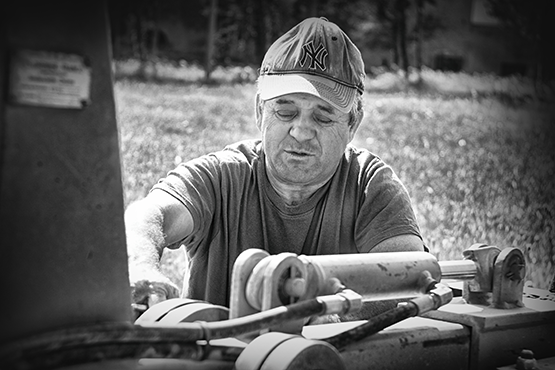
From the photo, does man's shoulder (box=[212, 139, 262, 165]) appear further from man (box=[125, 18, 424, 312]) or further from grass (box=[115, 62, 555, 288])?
grass (box=[115, 62, 555, 288])

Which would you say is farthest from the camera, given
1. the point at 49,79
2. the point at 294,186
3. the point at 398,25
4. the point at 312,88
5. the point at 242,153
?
the point at 398,25

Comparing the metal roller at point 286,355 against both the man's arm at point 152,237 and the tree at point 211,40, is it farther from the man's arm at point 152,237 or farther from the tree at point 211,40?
the tree at point 211,40

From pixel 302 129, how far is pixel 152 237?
2.30ft

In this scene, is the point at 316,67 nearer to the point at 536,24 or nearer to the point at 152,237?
the point at 152,237

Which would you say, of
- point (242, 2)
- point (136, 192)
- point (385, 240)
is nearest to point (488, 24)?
point (242, 2)

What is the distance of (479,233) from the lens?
543 cm

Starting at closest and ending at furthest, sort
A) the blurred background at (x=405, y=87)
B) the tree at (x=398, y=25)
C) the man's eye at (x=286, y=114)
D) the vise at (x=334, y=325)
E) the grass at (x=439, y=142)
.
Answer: the vise at (x=334, y=325) < the man's eye at (x=286, y=114) < the grass at (x=439, y=142) < the blurred background at (x=405, y=87) < the tree at (x=398, y=25)

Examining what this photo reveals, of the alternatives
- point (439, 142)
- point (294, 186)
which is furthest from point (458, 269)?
point (439, 142)

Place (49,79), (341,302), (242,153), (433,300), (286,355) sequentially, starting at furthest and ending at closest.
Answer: (242,153) → (433,300) → (341,302) → (286,355) → (49,79)

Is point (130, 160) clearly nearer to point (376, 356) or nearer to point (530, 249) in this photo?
point (530, 249)

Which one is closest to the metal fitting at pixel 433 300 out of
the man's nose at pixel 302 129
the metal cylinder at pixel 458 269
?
A: the metal cylinder at pixel 458 269

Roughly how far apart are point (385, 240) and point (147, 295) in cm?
103

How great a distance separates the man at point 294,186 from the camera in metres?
2.57

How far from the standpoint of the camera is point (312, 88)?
253 cm
